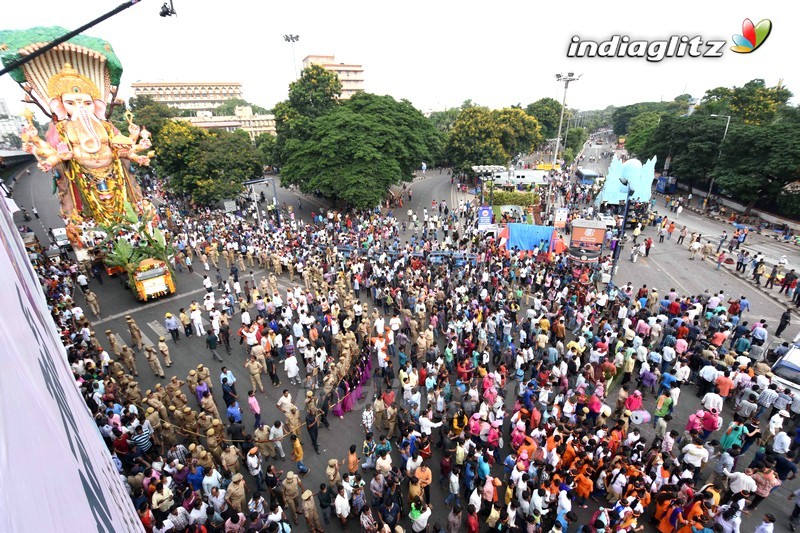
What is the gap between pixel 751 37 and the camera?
20.2 m

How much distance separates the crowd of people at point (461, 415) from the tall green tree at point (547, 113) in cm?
5808

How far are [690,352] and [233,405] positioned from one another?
12224 mm

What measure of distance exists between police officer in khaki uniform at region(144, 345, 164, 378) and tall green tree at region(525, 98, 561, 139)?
6480cm

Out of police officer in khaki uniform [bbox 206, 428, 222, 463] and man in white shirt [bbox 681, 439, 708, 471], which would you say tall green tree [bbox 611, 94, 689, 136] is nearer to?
man in white shirt [bbox 681, 439, 708, 471]

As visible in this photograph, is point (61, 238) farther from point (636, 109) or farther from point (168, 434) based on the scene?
point (636, 109)

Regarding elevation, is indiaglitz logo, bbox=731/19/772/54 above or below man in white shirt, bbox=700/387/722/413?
above

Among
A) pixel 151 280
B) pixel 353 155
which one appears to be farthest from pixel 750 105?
pixel 151 280

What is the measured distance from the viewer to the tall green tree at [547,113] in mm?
67000

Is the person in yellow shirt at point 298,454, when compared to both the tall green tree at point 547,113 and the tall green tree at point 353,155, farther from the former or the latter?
the tall green tree at point 547,113

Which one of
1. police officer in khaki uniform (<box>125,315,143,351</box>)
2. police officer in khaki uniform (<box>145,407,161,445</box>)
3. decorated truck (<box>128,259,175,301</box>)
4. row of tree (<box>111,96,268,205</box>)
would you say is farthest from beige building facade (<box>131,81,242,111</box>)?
police officer in khaki uniform (<box>145,407,161,445</box>)

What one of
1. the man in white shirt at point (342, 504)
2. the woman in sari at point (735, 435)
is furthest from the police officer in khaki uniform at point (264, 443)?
the woman in sari at point (735, 435)

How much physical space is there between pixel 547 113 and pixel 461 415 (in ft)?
224

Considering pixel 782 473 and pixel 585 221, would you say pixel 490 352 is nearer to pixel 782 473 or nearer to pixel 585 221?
pixel 782 473

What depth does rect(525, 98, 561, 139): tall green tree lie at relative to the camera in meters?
67.0
